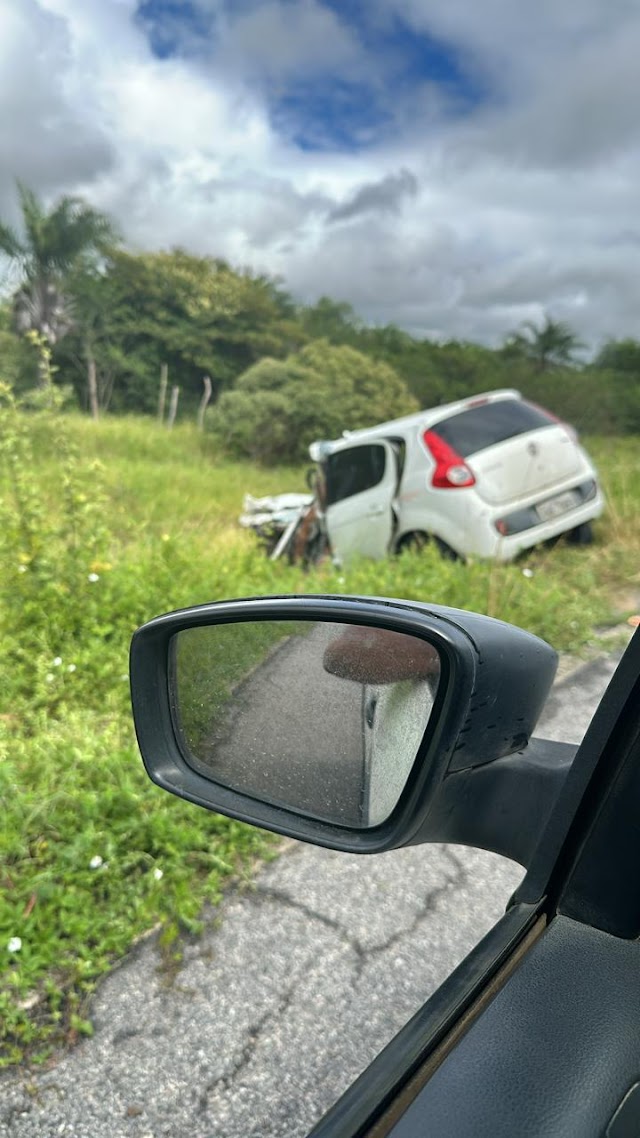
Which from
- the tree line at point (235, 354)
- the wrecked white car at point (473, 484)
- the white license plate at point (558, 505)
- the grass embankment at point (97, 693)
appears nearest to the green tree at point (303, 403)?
the tree line at point (235, 354)

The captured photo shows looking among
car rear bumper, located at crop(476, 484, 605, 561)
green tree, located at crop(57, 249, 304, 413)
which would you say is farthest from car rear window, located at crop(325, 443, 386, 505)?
green tree, located at crop(57, 249, 304, 413)

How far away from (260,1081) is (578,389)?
2849 cm

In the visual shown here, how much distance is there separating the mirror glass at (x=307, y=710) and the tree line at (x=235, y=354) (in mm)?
21990

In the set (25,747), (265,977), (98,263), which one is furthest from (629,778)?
(98,263)

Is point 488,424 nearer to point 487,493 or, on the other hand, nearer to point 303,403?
point 487,493

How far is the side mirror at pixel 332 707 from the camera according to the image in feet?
2.69

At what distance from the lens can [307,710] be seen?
3.26 ft

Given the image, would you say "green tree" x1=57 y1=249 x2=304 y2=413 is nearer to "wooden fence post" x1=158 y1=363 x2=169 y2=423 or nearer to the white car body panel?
"wooden fence post" x1=158 y1=363 x2=169 y2=423

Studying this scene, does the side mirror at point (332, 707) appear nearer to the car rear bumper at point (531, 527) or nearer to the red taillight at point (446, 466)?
the car rear bumper at point (531, 527)

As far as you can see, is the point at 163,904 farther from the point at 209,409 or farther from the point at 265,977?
the point at 209,409

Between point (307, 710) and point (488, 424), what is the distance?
19.2 feet

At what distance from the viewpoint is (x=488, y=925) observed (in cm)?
214

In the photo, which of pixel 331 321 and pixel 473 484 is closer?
pixel 473 484

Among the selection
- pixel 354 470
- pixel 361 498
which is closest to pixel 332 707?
pixel 361 498
